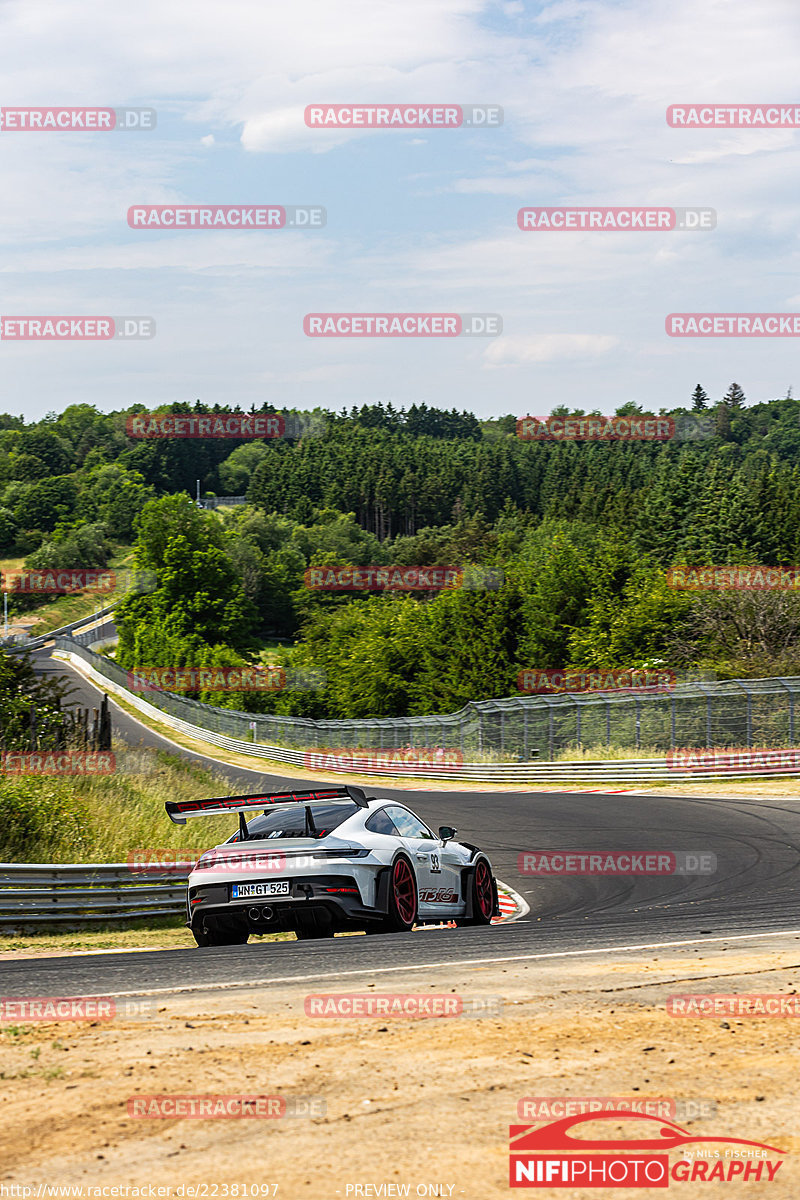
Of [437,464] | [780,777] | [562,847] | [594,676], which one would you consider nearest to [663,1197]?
[562,847]

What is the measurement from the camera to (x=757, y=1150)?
397 cm

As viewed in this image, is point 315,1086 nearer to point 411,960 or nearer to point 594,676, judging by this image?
point 411,960

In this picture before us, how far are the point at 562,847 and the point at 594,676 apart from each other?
126 feet

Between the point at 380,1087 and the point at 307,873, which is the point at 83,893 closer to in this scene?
the point at 307,873
